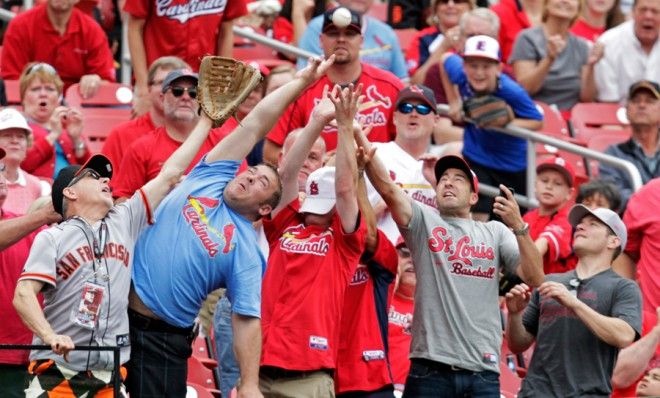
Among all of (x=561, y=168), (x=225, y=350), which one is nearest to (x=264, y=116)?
(x=225, y=350)

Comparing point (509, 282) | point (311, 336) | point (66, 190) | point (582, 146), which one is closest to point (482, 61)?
point (582, 146)

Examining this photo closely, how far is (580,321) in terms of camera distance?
8.77 metres

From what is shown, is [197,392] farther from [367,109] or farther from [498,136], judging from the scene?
[498,136]

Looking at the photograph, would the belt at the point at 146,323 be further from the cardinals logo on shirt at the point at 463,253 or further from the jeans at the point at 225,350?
the cardinals logo on shirt at the point at 463,253

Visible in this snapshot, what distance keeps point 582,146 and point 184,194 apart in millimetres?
5033

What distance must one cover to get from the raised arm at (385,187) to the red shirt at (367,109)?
4.77ft

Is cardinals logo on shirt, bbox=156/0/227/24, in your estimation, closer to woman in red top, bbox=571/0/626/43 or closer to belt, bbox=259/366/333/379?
belt, bbox=259/366/333/379

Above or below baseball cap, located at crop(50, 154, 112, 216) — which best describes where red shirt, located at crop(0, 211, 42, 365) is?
below

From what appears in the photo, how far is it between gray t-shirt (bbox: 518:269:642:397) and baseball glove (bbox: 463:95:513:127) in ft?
9.01

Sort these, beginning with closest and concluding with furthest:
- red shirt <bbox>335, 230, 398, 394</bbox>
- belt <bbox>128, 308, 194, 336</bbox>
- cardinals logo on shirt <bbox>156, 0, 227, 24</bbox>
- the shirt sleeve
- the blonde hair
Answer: the shirt sleeve, belt <bbox>128, 308, 194, 336</bbox>, red shirt <bbox>335, 230, 398, 394</bbox>, the blonde hair, cardinals logo on shirt <bbox>156, 0, 227, 24</bbox>

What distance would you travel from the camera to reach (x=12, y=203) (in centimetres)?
985

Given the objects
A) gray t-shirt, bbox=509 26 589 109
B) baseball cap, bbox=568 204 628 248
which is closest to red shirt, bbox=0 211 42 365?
baseball cap, bbox=568 204 628 248

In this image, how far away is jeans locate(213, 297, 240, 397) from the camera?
9.20 meters

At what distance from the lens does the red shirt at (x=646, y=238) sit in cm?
1012
